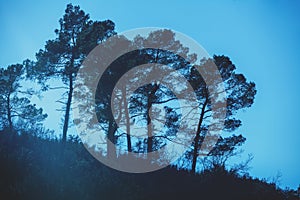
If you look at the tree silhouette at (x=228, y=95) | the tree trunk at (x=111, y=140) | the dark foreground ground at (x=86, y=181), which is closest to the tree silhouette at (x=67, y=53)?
the tree trunk at (x=111, y=140)

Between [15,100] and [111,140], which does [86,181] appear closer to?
[111,140]

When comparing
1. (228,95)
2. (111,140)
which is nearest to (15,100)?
(111,140)

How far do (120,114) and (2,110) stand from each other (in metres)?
13.8

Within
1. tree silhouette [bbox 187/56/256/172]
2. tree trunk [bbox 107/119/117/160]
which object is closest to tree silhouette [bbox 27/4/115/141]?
tree trunk [bbox 107/119/117/160]

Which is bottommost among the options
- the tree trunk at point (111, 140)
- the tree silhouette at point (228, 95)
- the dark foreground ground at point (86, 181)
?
the dark foreground ground at point (86, 181)

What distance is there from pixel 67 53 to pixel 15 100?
12.0m

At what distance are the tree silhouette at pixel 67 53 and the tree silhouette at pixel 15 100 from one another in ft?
31.4

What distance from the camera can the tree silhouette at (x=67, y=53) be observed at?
18.2 m

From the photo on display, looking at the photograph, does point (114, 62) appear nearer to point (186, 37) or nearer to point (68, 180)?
point (186, 37)

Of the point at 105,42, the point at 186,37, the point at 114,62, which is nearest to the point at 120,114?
Result: the point at 114,62

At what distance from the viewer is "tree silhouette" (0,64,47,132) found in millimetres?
27438

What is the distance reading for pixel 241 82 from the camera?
1933cm

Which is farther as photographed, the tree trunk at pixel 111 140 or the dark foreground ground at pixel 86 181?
the tree trunk at pixel 111 140

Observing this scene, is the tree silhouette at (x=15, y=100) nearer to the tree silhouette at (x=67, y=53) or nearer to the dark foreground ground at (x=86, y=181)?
the tree silhouette at (x=67, y=53)
